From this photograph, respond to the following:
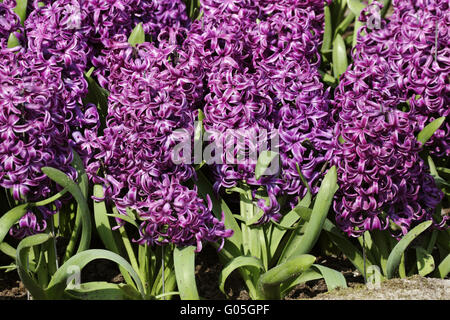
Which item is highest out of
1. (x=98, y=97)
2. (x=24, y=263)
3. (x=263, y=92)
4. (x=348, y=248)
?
(x=263, y=92)

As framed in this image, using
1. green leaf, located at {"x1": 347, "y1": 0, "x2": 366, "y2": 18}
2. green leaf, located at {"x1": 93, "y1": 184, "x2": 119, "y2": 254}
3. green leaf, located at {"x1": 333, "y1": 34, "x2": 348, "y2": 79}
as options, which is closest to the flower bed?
green leaf, located at {"x1": 93, "y1": 184, "x2": 119, "y2": 254}

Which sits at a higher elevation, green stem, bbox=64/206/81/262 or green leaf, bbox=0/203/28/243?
green leaf, bbox=0/203/28/243

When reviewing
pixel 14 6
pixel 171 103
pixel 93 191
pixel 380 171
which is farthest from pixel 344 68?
pixel 14 6

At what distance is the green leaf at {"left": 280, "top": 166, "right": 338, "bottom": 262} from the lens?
3.19m

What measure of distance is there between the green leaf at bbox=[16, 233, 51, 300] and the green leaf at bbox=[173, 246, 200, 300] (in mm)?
588

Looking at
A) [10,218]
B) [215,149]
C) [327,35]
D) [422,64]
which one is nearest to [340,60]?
[327,35]

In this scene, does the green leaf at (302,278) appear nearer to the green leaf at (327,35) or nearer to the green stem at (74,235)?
the green stem at (74,235)

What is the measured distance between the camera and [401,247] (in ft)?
10.8

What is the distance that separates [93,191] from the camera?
357 centimetres

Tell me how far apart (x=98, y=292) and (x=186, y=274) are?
1.40ft

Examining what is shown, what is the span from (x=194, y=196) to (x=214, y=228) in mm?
202

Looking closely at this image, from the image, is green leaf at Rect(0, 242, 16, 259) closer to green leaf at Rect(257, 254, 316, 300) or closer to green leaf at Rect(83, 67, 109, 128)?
green leaf at Rect(83, 67, 109, 128)

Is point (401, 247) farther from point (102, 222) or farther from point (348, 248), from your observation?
point (102, 222)

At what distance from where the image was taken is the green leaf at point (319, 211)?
126 inches
